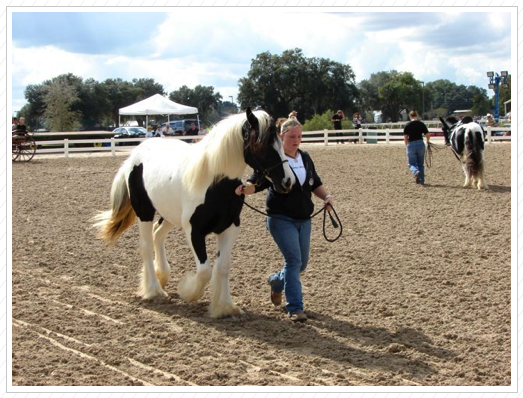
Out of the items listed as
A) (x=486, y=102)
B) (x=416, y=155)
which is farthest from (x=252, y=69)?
(x=486, y=102)

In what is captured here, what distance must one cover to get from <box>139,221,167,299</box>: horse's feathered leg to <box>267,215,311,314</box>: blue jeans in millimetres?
1389

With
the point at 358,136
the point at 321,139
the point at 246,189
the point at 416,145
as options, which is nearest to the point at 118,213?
the point at 246,189

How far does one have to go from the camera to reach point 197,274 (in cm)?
558

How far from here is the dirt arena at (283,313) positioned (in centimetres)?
419

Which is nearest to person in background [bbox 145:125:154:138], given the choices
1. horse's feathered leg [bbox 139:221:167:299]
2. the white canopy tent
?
the white canopy tent

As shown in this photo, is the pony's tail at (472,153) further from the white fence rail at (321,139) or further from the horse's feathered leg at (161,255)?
the white fence rail at (321,139)

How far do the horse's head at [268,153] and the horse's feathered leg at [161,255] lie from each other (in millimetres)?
1787

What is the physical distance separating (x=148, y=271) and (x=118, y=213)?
87cm

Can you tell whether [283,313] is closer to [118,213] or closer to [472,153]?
[118,213]

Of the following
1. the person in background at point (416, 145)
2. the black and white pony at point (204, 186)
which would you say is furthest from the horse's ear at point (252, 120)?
the person in background at point (416, 145)

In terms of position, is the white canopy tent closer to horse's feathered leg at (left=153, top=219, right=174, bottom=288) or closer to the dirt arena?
A: the dirt arena

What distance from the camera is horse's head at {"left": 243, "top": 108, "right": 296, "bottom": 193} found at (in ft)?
16.4

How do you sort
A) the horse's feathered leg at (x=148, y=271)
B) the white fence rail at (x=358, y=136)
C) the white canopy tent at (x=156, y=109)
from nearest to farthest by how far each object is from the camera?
the horse's feathered leg at (x=148, y=271), the white fence rail at (x=358, y=136), the white canopy tent at (x=156, y=109)

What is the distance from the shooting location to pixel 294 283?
536 centimetres
